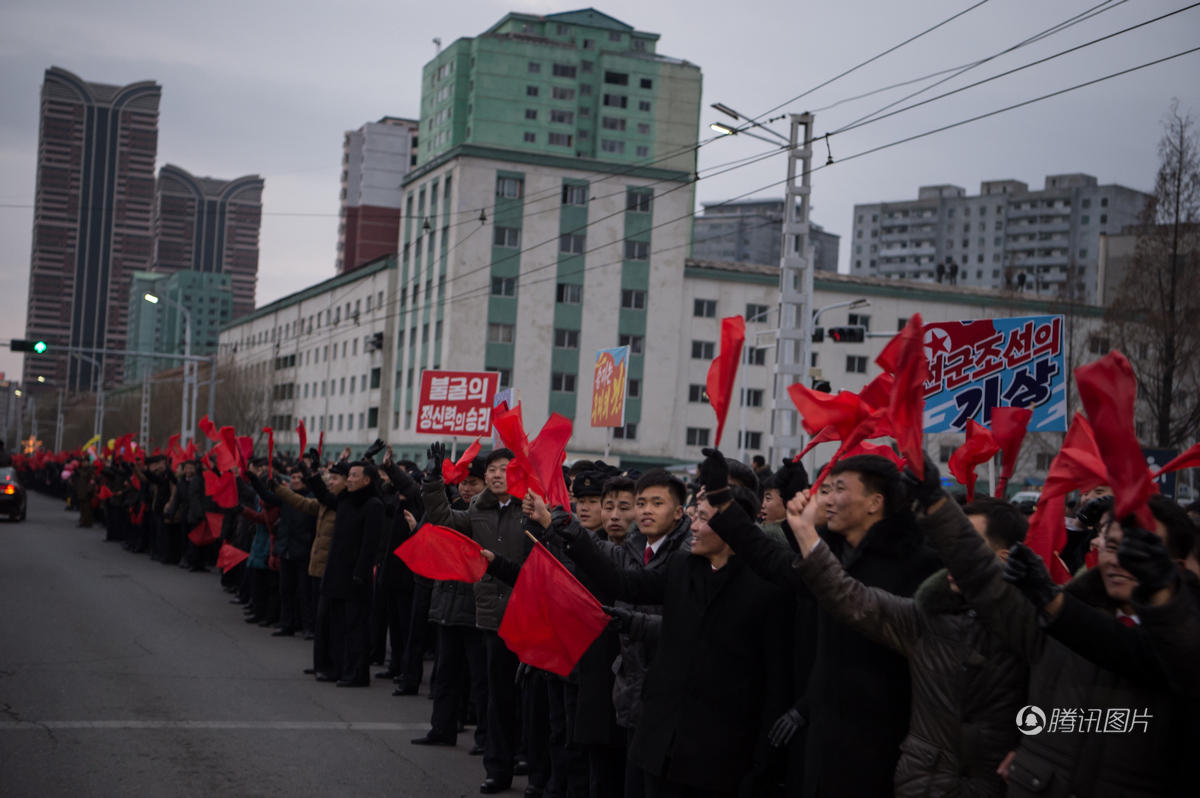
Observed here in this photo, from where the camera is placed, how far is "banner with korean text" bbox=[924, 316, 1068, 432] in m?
9.12

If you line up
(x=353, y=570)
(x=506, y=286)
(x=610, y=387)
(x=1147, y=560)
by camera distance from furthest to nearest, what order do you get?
1. (x=506, y=286)
2. (x=610, y=387)
3. (x=353, y=570)
4. (x=1147, y=560)

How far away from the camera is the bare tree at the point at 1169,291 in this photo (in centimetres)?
2541

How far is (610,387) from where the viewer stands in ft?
62.0

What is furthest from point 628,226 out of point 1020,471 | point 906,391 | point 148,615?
point 906,391

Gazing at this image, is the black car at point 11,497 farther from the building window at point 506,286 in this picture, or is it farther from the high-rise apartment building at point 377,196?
the high-rise apartment building at point 377,196

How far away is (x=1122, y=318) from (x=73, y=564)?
21.9 meters

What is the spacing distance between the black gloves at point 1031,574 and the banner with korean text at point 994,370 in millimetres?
5489

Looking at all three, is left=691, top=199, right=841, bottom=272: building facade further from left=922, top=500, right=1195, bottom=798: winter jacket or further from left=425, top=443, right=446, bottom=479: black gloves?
left=922, top=500, right=1195, bottom=798: winter jacket

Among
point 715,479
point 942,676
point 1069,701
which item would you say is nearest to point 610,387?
point 715,479

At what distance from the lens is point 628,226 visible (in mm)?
63875

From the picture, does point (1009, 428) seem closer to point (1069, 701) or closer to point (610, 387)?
point (1069, 701)

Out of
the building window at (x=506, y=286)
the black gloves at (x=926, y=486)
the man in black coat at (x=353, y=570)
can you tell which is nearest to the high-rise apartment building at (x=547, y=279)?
the building window at (x=506, y=286)

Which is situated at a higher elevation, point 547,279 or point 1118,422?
point 547,279

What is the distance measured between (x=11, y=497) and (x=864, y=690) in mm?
35471
